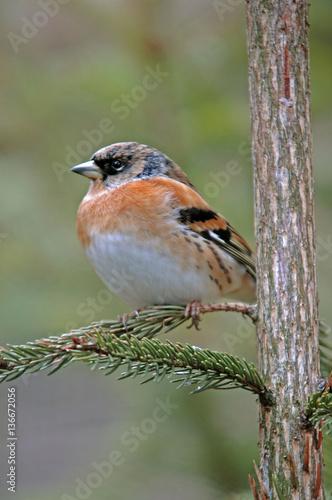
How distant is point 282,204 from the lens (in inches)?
64.5

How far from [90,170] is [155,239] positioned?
65 centimetres

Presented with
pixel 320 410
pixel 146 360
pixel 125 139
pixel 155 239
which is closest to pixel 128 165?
pixel 125 139

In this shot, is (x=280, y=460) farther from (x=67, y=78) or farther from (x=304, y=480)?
(x=67, y=78)

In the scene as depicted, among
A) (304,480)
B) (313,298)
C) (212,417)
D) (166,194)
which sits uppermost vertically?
(166,194)

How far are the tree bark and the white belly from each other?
1.14 m

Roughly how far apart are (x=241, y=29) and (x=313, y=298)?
6.66ft

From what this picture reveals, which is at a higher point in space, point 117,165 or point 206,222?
point 117,165

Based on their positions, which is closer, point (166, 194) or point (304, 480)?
point (304, 480)

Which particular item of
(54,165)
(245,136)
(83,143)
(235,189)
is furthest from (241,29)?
(54,165)

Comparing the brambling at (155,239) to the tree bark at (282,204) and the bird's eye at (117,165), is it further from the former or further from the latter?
the tree bark at (282,204)

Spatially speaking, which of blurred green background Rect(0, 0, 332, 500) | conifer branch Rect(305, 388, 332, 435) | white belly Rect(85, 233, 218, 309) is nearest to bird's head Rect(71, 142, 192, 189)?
blurred green background Rect(0, 0, 332, 500)

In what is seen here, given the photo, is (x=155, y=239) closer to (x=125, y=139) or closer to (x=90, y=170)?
(x=90, y=170)

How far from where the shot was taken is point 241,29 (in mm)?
3113

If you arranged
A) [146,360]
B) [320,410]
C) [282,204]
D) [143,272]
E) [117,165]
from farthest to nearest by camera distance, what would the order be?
[117,165]
[143,272]
[282,204]
[146,360]
[320,410]
